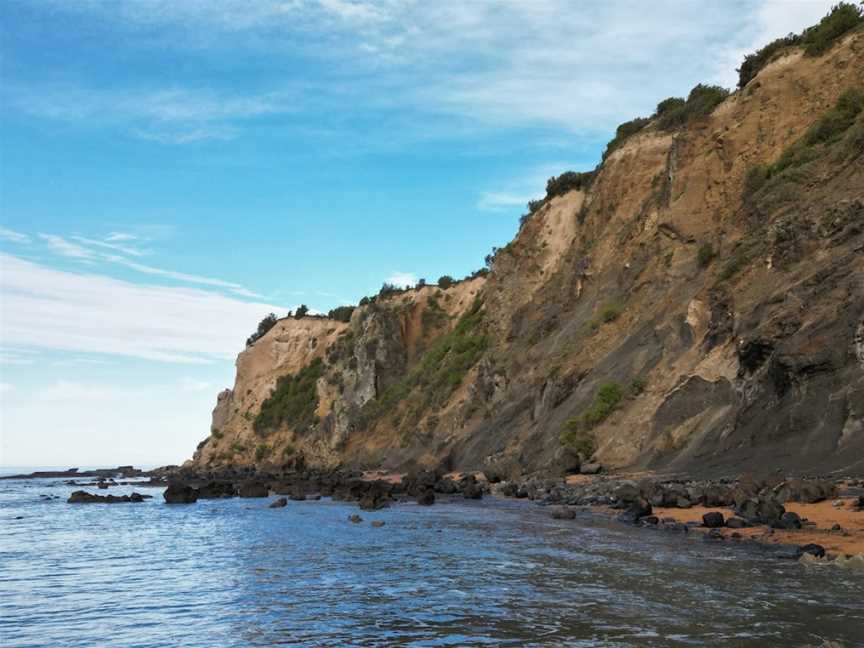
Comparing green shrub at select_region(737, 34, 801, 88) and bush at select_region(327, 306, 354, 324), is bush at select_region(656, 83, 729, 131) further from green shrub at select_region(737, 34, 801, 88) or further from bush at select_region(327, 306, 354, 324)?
bush at select_region(327, 306, 354, 324)

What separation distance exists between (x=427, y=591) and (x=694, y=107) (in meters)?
46.2

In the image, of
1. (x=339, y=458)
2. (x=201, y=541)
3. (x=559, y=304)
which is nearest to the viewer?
(x=201, y=541)

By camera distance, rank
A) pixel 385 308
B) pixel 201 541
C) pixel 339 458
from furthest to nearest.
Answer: pixel 385 308, pixel 339 458, pixel 201 541

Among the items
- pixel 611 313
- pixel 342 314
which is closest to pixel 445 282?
pixel 342 314

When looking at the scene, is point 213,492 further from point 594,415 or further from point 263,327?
point 263,327

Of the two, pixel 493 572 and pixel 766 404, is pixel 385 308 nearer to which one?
pixel 766 404

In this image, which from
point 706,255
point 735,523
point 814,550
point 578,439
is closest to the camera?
point 814,550

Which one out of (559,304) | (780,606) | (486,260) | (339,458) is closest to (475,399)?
(559,304)

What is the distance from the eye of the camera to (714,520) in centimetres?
2022

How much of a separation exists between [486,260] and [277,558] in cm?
7133

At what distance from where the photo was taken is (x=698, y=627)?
11.3 metres

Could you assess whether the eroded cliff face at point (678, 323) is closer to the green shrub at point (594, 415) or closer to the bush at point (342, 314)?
the green shrub at point (594, 415)

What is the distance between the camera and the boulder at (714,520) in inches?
795

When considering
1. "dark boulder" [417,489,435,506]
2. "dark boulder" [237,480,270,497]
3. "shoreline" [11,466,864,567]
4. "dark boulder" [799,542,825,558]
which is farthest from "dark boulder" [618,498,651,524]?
"dark boulder" [237,480,270,497]
